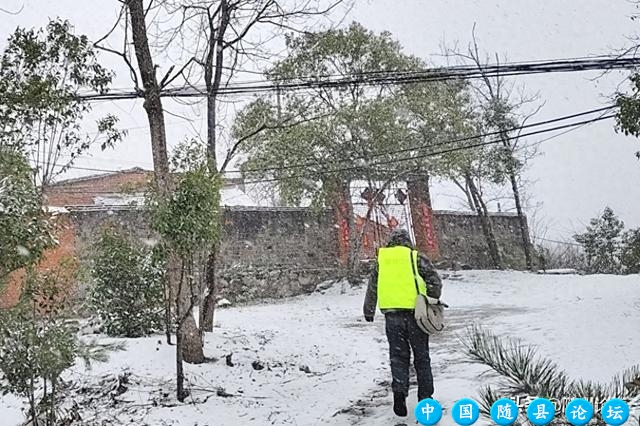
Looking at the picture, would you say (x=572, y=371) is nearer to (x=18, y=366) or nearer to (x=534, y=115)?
(x=18, y=366)

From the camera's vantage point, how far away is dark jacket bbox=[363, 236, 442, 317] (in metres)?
3.56

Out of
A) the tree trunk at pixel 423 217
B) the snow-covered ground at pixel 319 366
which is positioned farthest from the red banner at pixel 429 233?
the snow-covered ground at pixel 319 366

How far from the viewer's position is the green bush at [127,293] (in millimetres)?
6383

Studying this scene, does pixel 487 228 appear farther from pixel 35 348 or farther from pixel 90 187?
pixel 35 348

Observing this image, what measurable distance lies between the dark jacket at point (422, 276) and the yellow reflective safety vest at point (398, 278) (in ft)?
0.11

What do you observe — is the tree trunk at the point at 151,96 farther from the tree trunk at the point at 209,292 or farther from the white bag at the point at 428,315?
the white bag at the point at 428,315

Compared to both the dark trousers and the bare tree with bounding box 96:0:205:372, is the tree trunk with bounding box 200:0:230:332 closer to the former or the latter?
the bare tree with bounding box 96:0:205:372

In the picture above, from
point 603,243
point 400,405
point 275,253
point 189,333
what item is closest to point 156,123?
point 189,333

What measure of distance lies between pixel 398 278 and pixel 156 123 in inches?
115

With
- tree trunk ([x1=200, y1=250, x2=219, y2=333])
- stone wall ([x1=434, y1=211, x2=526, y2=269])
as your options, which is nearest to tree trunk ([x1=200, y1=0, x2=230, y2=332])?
tree trunk ([x1=200, y1=250, x2=219, y2=333])

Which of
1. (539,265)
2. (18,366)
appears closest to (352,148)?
(539,265)

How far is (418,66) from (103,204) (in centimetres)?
696

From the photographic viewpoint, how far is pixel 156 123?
18.0ft

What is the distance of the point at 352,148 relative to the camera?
12188mm
